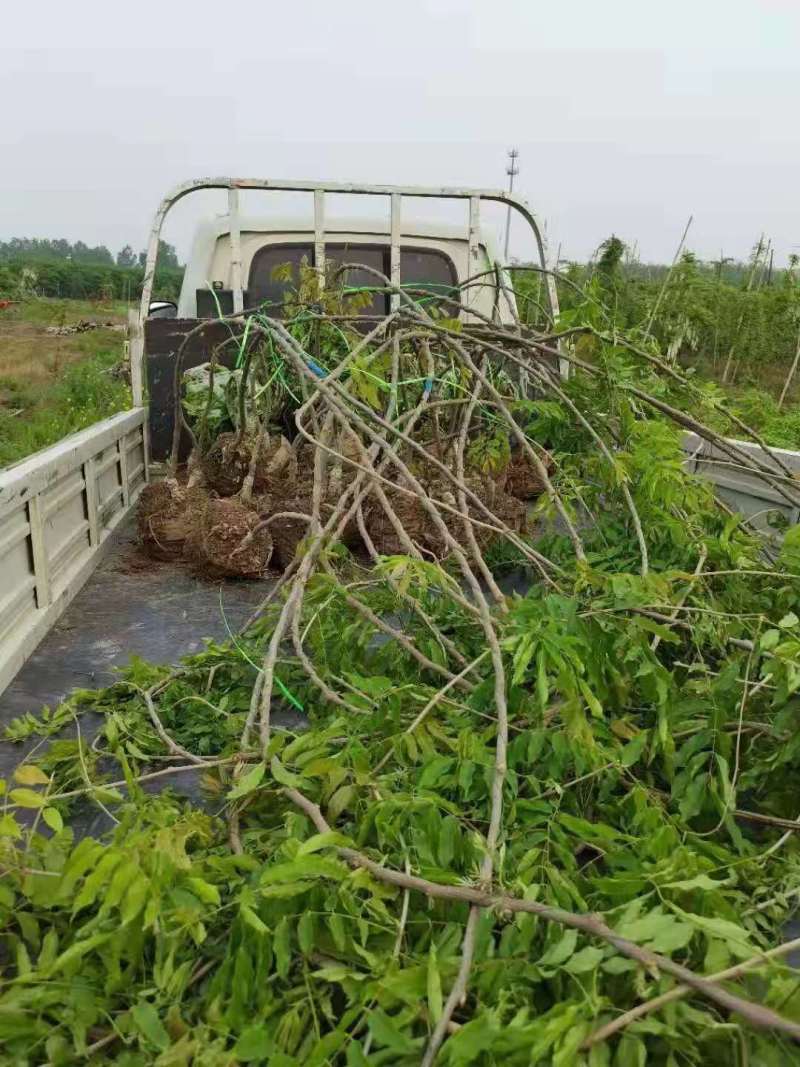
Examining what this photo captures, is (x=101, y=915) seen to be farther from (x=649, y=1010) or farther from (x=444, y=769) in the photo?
(x=649, y=1010)

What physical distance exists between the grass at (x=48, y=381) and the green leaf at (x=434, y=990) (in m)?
4.22

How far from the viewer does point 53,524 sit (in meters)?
2.85

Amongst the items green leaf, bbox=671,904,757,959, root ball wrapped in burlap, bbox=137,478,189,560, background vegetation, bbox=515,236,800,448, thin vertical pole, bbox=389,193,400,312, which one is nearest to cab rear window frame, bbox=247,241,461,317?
thin vertical pole, bbox=389,193,400,312

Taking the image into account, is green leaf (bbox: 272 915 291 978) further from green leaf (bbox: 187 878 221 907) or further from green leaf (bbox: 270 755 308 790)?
green leaf (bbox: 270 755 308 790)

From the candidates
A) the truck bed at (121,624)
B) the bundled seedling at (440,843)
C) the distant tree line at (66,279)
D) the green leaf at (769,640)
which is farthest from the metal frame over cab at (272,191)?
the distant tree line at (66,279)

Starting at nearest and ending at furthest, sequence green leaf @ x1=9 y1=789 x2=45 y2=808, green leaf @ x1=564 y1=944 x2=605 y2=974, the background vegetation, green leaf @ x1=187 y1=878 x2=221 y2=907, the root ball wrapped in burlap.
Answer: green leaf @ x1=564 y1=944 x2=605 y2=974, green leaf @ x1=187 y1=878 x2=221 y2=907, green leaf @ x1=9 y1=789 x2=45 y2=808, the root ball wrapped in burlap, the background vegetation

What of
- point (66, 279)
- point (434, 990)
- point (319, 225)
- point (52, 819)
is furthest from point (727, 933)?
point (66, 279)

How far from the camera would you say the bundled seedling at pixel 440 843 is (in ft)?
3.52

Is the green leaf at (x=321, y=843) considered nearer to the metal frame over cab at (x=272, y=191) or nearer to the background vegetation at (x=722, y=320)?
the metal frame over cab at (x=272, y=191)

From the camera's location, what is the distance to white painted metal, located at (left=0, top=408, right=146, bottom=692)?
2.37 meters

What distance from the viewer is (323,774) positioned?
4.99 ft

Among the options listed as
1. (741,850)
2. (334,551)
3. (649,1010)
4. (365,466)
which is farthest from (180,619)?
(649,1010)

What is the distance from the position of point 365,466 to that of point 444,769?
850 millimetres

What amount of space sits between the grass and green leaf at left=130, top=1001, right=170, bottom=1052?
4079 mm
